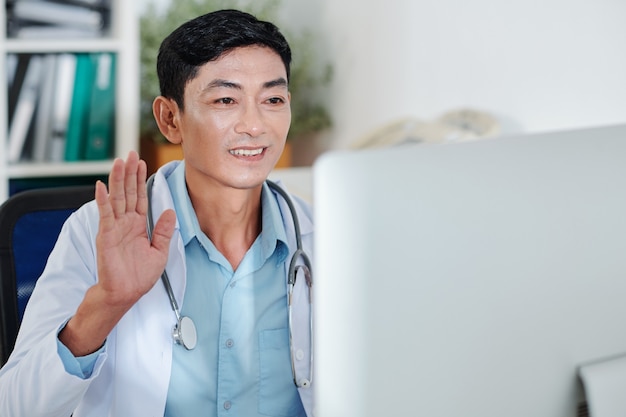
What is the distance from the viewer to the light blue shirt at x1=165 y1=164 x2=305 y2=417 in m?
1.12

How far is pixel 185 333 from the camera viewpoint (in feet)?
3.56

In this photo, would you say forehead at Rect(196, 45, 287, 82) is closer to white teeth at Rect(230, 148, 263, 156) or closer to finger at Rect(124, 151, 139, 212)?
white teeth at Rect(230, 148, 263, 156)

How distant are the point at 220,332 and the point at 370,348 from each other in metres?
0.53

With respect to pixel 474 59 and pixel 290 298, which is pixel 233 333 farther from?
pixel 474 59

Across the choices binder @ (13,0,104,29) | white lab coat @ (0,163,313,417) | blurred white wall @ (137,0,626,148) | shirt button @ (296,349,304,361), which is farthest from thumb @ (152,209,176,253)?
binder @ (13,0,104,29)

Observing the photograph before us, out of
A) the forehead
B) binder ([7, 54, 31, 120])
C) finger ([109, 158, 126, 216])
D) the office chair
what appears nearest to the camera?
finger ([109, 158, 126, 216])

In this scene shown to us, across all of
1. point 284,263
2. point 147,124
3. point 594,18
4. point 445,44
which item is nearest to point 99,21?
point 147,124

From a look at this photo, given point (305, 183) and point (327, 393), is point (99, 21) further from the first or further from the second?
point (327, 393)

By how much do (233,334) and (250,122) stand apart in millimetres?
271

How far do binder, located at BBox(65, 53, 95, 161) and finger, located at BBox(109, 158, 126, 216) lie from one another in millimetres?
1949

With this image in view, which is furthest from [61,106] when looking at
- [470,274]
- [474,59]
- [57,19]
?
[470,274]

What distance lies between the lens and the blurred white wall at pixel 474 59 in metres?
2.21

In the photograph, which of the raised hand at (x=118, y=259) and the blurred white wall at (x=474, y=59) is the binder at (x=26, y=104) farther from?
the raised hand at (x=118, y=259)

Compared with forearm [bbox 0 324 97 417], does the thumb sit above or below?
above
